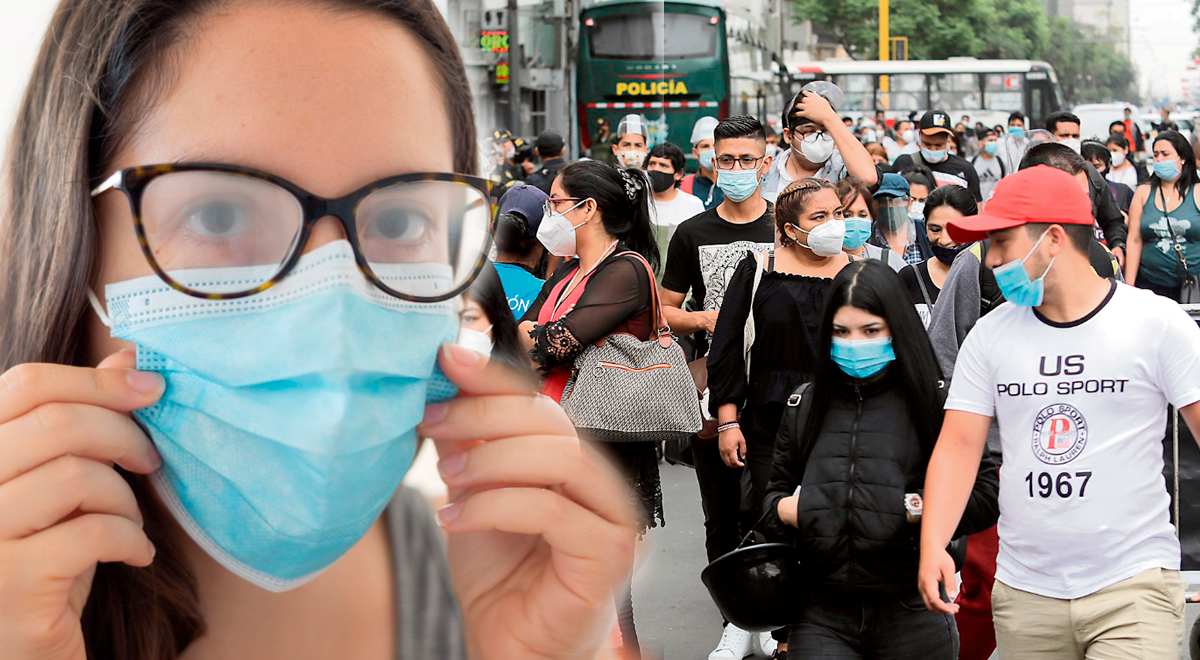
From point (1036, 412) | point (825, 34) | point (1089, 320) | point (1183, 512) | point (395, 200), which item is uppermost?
point (825, 34)

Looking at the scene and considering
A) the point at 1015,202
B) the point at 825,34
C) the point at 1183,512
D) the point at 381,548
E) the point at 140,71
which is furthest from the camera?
the point at 825,34

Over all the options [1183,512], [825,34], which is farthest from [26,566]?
[825,34]

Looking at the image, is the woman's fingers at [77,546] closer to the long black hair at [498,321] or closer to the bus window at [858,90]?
the long black hair at [498,321]

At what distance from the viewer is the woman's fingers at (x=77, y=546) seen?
102cm

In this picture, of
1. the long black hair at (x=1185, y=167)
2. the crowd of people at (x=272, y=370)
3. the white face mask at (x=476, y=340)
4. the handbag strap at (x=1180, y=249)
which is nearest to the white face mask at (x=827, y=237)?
the crowd of people at (x=272, y=370)

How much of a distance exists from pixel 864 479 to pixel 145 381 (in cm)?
275

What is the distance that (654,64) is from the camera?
2123 centimetres

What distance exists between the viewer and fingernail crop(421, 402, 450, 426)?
1225 millimetres

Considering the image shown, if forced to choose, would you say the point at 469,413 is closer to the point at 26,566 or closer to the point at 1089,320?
the point at 26,566

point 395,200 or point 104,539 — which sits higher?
point 395,200

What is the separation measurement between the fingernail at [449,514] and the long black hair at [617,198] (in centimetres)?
352

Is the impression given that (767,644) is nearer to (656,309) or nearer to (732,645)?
(732,645)

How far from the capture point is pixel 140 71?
112cm

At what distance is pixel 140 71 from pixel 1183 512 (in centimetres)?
495
